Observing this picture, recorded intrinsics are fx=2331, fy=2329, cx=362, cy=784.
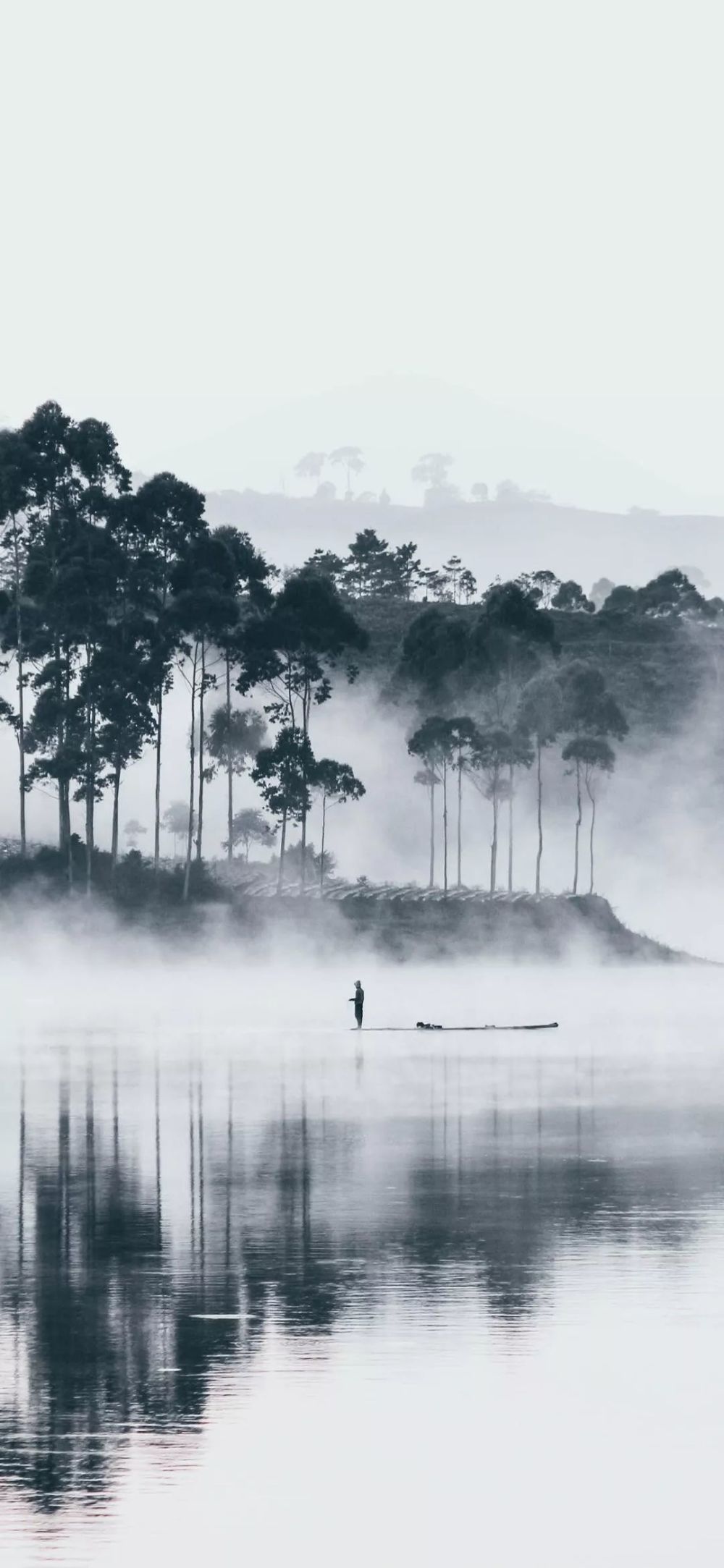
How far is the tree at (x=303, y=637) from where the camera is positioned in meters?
106

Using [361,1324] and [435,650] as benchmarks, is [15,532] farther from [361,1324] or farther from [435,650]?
[361,1324]

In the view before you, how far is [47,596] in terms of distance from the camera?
97875 millimetres

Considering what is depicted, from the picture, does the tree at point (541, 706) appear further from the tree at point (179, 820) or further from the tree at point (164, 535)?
the tree at point (179, 820)

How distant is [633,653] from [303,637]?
8635 cm

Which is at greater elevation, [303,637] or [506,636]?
[506,636]

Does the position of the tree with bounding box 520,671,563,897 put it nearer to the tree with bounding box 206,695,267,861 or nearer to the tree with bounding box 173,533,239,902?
the tree with bounding box 206,695,267,861

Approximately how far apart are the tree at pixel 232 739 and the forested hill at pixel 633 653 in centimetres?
3071

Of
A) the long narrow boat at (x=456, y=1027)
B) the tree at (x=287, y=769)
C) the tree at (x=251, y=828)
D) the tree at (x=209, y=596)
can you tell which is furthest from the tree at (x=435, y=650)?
the long narrow boat at (x=456, y=1027)

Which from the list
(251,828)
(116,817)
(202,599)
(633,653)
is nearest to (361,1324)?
(202,599)

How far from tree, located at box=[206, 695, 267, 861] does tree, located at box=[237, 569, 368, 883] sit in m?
4.09

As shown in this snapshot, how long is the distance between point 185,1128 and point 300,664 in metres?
82.0

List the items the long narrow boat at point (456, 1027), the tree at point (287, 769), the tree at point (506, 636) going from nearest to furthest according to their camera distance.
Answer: the long narrow boat at point (456, 1027) < the tree at point (287, 769) < the tree at point (506, 636)

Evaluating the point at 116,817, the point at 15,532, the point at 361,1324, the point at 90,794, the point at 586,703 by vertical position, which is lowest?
the point at 361,1324

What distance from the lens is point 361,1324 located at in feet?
53.9
